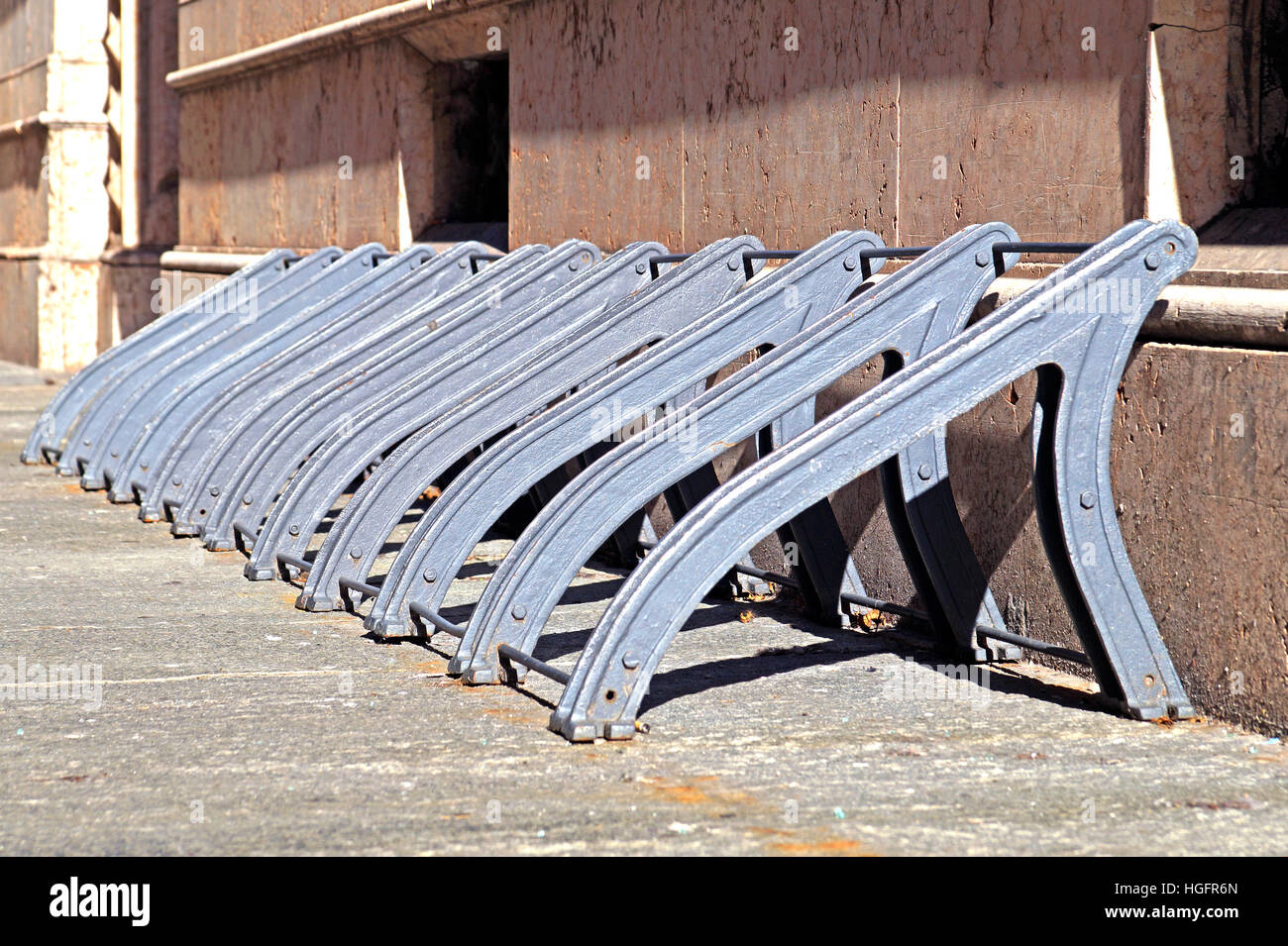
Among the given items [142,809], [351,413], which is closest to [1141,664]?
[142,809]

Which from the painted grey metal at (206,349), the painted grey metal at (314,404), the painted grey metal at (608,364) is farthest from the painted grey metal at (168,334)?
the painted grey metal at (608,364)

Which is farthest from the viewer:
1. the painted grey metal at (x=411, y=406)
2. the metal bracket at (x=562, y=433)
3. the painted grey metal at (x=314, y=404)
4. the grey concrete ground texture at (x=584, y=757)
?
the painted grey metal at (x=314, y=404)

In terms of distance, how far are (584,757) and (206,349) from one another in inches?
240

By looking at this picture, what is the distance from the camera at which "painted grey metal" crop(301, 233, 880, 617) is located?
532 cm

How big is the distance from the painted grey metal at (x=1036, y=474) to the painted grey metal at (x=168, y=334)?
610cm

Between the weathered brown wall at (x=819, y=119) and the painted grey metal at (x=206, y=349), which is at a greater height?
the weathered brown wall at (x=819, y=119)

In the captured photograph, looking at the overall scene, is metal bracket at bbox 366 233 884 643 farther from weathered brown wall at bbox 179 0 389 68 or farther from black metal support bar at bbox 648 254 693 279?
weathered brown wall at bbox 179 0 389 68

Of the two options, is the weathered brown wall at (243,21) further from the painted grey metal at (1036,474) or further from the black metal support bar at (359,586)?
the painted grey metal at (1036,474)

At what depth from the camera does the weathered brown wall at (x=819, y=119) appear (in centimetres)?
511

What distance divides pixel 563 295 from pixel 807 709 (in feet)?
8.72

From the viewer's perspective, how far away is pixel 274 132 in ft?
39.5

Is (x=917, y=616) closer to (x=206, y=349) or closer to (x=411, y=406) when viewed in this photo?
(x=411, y=406)

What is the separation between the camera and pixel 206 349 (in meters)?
9.42

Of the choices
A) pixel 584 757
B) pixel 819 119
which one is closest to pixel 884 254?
pixel 819 119
